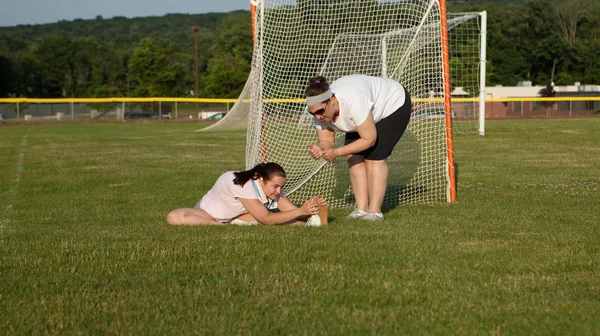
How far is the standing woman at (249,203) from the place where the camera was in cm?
646

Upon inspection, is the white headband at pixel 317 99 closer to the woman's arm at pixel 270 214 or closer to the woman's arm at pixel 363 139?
the woman's arm at pixel 363 139

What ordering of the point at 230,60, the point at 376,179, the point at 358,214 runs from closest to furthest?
the point at 358,214 → the point at 376,179 → the point at 230,60

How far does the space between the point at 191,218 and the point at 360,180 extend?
5.49 feet

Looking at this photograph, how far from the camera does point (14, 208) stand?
888cm

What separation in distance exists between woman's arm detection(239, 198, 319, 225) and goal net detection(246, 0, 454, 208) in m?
2.65

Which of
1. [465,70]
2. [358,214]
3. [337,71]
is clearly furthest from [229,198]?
[465,70]

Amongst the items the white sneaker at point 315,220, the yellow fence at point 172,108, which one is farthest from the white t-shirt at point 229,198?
the yellow fence at point 172,108

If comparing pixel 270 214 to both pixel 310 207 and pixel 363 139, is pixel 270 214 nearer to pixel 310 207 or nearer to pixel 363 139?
pixel 310 207

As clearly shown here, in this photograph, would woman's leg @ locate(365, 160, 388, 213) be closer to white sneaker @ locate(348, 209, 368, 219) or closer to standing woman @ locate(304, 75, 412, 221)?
standing woman @ locate(304, 75, 412, 221)

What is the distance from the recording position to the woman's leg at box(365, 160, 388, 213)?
7315mm

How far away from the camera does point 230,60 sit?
7725cm

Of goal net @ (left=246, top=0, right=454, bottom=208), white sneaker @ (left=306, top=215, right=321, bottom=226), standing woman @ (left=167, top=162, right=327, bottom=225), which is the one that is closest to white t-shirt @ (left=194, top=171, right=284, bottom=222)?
standing woman @ (left=167, top=162, right=327, bottom=225)

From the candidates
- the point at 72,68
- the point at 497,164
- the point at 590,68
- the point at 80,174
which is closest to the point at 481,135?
the point at 497,164

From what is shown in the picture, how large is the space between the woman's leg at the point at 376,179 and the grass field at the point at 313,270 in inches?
11.6
